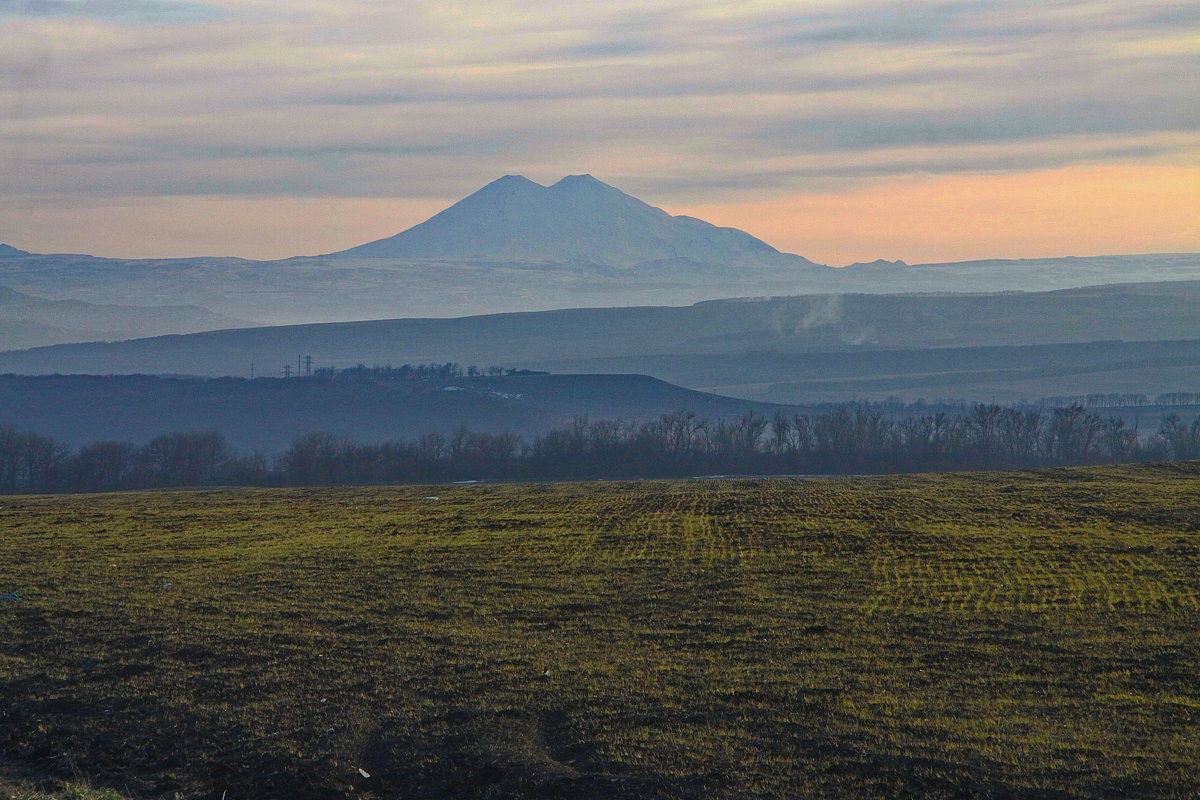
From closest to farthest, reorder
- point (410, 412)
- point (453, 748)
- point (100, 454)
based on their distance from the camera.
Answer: point (453, 748) < point (100, 454) < point (410, 412)

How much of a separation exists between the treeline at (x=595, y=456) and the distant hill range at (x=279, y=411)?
52.8 m

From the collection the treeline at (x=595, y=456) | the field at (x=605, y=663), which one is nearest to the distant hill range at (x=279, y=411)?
the treeline at (x=595, y=456)

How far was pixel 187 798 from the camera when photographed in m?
14.1

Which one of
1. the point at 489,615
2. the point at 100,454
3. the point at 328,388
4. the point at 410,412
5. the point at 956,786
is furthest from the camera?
the point at 328,388

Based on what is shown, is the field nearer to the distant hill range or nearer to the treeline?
the treeline

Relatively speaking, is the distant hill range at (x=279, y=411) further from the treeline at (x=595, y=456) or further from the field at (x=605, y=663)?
the field at (x=605, y=663)

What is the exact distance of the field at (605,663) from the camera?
14.4 metres

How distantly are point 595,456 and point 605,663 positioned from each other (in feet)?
294

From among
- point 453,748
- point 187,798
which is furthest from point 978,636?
point 187,798

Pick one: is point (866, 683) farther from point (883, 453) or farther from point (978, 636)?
point (883, 453)

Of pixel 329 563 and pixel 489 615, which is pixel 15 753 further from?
pixel 329 563

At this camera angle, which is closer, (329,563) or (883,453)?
(329,563)

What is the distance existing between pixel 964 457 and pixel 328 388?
118 metres

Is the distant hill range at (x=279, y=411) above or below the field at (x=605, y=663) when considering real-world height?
below
